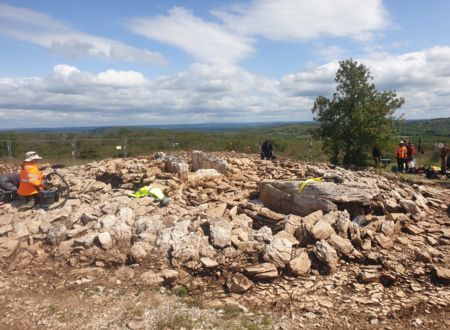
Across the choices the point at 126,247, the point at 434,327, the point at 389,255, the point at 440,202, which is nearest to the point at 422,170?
the point at 440,202

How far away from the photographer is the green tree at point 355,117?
54.7ft

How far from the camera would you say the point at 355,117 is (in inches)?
656

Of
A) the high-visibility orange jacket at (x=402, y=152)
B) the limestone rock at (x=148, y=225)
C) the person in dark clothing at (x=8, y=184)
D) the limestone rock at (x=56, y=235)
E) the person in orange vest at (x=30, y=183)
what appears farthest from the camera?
the high-visibility orange jacket at (x=402, y=152)

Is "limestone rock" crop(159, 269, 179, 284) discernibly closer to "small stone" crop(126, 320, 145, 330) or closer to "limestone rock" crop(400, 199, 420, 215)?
"small stone" crop(126, 320, 145, 330)

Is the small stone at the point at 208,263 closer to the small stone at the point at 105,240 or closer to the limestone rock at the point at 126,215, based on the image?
the small stone at the point at 105,240

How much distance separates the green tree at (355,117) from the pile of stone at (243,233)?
290 inches

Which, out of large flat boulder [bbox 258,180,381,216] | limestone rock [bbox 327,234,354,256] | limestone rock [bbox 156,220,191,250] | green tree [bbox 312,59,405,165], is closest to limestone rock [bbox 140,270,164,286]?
limestone rock [bbox 156,220,191,250]

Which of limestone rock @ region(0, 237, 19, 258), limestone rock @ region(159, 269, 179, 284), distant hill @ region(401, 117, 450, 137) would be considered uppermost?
limestone rock @ region(0, 237, 19, 258)

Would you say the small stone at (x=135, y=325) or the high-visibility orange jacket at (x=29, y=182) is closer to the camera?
the small stone at (x=135, y=325)

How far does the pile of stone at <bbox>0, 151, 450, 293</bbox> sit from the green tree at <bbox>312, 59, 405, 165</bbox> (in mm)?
7371

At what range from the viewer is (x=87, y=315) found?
5082 mm

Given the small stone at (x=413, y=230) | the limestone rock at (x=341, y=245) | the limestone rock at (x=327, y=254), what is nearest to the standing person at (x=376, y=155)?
the small stone at (x=413, y=230)

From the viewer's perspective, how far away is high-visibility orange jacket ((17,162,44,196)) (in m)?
8.77

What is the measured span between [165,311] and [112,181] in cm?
671
